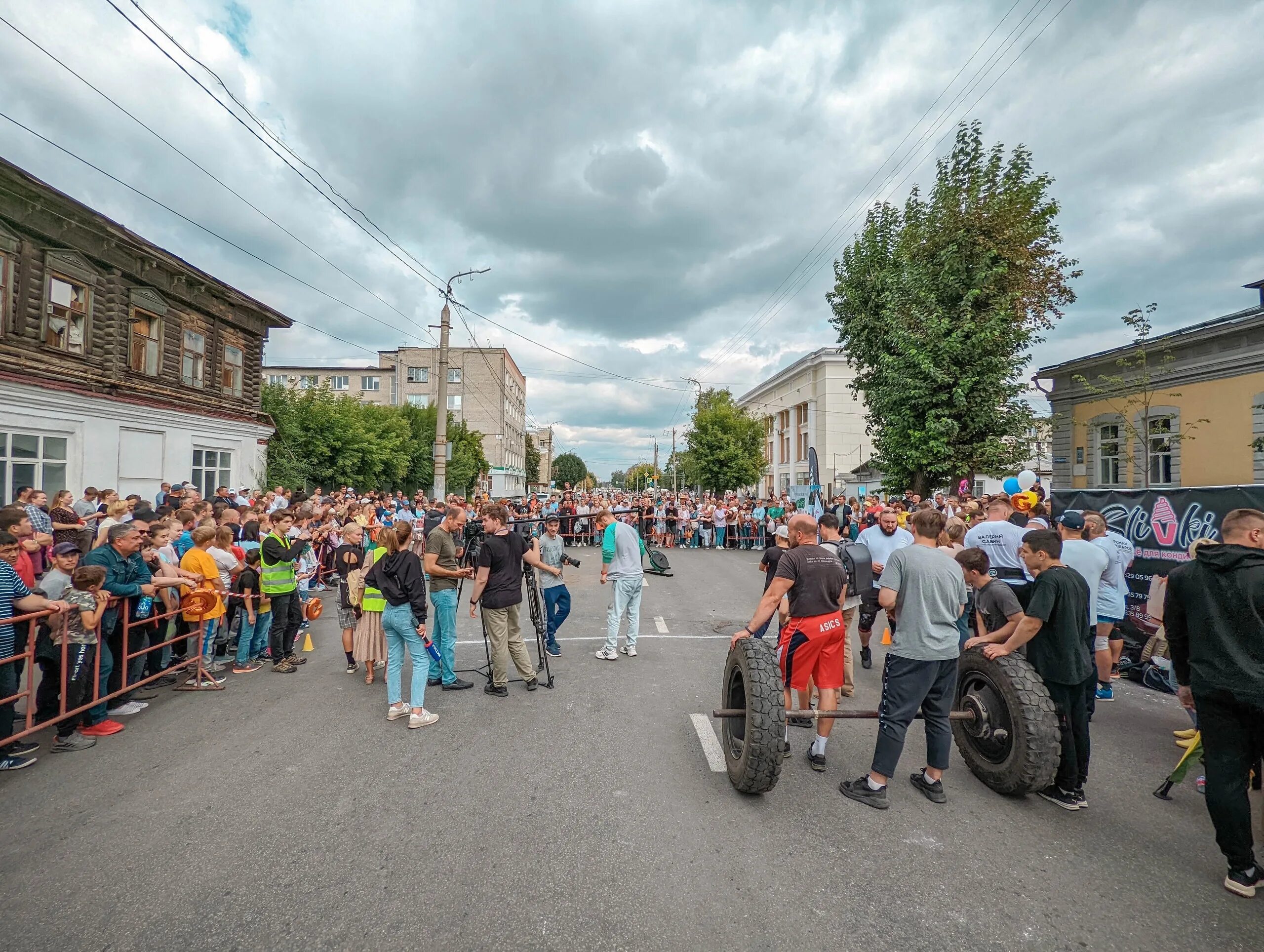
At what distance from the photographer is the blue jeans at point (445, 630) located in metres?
6.22

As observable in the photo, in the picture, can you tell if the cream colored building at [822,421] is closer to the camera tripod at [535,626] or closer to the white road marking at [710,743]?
the camera tripod at [535,626]

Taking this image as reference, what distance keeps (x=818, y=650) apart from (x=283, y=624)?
19.6ft

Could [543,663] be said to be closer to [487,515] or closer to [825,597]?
[487,515]

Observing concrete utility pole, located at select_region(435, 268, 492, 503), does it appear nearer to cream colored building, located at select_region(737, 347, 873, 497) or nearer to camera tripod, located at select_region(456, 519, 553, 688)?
camera tripod, located at select_region(456, 519, 553, 688)

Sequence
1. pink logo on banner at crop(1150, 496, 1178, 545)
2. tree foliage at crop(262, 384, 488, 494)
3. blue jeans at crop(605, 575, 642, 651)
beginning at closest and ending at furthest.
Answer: blue jeans at crop(605, 575, 642, 651)
pink logo on banner at crop(1150, 496, 1178, 545)
tree foliage at crop(262, 384, 488, 494)

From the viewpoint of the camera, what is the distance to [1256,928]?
8.95 feet

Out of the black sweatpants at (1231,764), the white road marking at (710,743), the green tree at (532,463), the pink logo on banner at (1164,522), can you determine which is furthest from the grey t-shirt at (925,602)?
the green tree at (532,463)

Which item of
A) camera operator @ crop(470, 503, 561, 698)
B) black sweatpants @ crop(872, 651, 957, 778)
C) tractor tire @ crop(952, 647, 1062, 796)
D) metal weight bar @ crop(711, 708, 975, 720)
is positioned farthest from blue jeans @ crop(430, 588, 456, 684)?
tractor tire @ crop(952, 647, 1062, 796)

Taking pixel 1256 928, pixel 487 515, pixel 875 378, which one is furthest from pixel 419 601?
pixel 875 378

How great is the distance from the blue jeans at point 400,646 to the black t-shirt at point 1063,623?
4.67 m

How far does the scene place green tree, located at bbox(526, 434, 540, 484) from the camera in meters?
98.9

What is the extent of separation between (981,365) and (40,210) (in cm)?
2259

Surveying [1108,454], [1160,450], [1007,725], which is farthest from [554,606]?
[1108,454]

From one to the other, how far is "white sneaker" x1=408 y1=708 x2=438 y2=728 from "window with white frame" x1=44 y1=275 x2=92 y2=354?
50.1 ft
